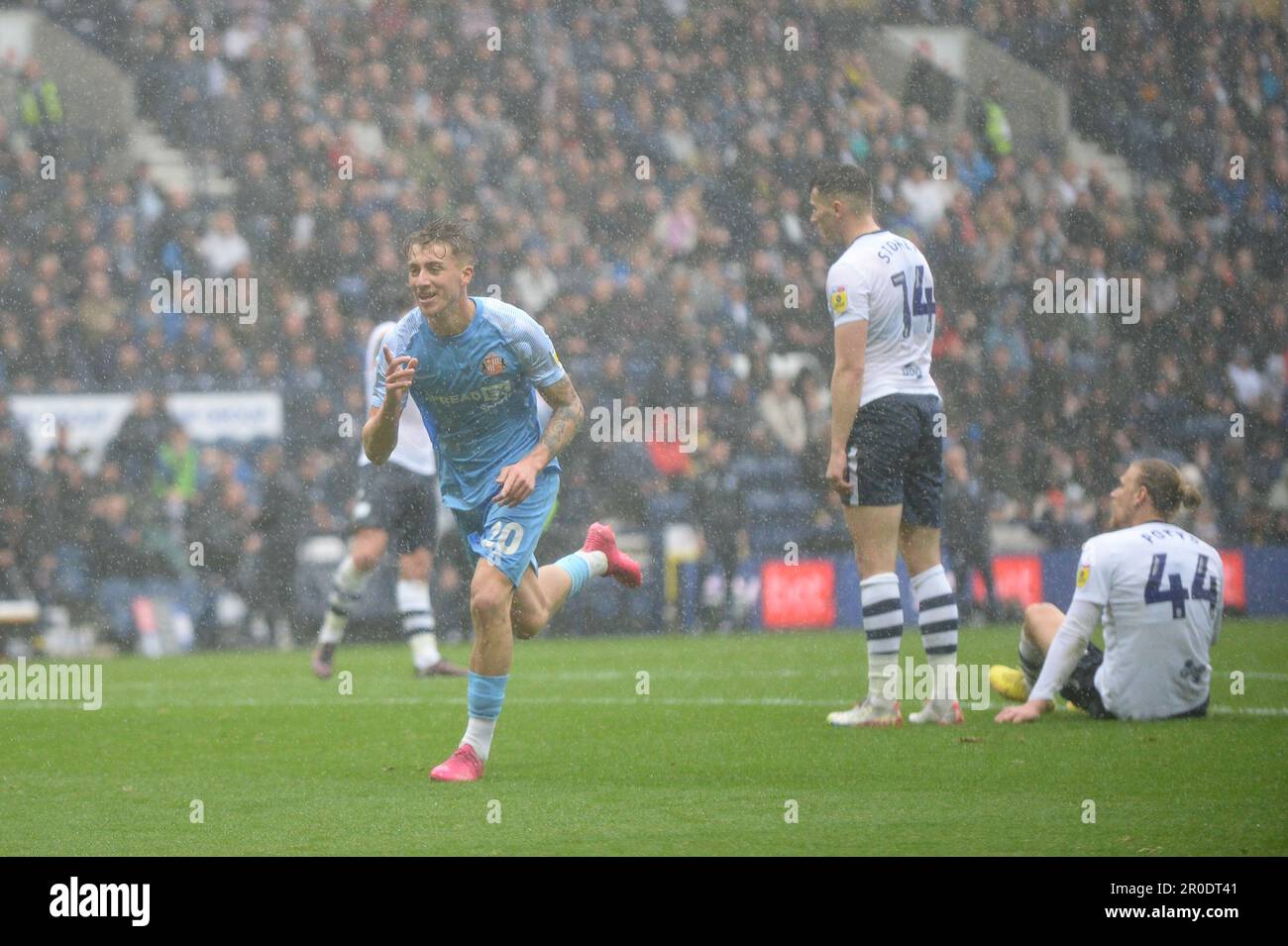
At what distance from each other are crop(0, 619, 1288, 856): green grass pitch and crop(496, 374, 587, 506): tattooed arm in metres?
0.96

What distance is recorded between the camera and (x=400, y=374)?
5797mm

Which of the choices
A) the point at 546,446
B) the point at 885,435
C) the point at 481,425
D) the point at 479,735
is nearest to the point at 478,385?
the point at 481,425

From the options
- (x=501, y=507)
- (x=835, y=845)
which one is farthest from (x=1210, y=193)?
(x=835, y=845)

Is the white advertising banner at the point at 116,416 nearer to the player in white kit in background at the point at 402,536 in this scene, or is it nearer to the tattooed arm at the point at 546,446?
the player in white kit in background at the point at 402,536

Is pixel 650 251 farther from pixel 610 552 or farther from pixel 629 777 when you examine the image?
pixel 629 777

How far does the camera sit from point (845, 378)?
729cm

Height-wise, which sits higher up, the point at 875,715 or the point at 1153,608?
the point at 1153,608

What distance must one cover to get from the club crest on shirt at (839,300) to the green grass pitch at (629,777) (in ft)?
5.47

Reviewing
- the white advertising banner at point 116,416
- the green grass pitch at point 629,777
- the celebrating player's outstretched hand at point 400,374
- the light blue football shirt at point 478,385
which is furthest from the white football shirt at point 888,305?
the white advertising banner at point 116,416

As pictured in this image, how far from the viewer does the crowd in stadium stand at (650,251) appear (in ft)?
50.4

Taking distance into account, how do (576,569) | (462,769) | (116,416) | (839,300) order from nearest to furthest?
(462,769) < (576,569) < (839,300) < (116,416)

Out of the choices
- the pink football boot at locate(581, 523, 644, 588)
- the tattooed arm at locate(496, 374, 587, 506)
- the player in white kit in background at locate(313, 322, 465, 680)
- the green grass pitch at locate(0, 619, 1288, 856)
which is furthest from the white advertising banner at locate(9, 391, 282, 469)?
the tattooed arm at locate(496, 374, 587, 506)

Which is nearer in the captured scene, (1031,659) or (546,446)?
(546,446)

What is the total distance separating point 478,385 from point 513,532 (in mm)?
525
